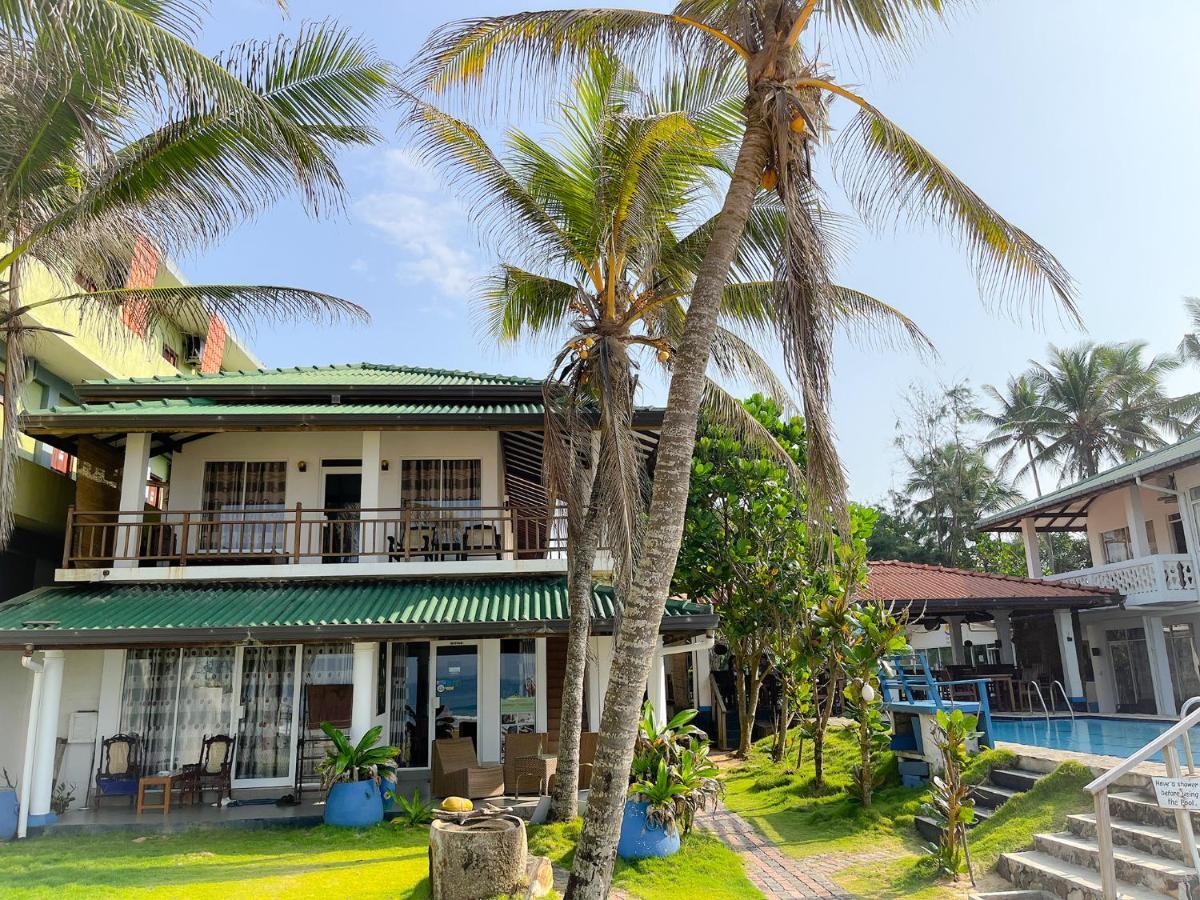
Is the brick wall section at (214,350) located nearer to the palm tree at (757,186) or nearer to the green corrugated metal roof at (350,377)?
the green corrugated metal roof at (350,377)

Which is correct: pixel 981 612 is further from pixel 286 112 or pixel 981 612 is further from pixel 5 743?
pixel 5 743

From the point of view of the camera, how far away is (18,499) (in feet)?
45.6

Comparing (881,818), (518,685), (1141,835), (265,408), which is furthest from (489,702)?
(1141,835)

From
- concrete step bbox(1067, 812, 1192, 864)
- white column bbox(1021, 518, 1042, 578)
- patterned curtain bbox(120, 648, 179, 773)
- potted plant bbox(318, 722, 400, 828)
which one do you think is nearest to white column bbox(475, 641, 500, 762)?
potted plant bbox(318, 722, 400, 828)

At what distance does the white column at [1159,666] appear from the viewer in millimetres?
19984

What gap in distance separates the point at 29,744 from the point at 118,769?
5.14 ft

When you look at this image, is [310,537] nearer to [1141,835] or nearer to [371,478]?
[371,478]

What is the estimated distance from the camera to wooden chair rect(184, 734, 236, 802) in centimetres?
1212

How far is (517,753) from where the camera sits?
12.2 meters

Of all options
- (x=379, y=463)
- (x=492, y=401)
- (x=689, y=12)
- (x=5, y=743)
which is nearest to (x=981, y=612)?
(x=492, y=401)

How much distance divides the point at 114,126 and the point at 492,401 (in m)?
7.61

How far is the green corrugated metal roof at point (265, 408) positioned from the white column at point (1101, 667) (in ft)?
60.2

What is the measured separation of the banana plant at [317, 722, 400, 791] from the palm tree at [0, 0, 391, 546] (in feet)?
16.2

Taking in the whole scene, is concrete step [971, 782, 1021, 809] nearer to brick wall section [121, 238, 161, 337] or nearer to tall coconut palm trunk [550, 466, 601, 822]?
tall coconut palm trunk [550, 466, 601, 822]
